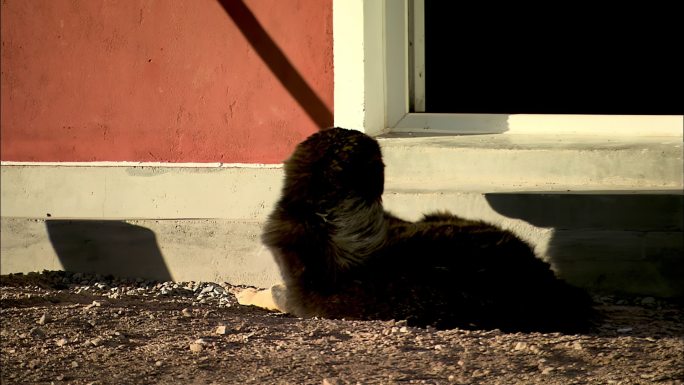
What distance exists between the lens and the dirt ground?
13.1 feet

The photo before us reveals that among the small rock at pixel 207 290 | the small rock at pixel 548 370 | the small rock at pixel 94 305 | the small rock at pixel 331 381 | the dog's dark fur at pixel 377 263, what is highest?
the dog's dark fur at pixel 377 263

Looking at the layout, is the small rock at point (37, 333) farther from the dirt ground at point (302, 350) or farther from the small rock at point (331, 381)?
the small rock at point (331, 381)

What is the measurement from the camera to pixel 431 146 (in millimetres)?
6090

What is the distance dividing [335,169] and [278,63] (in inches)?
72.1

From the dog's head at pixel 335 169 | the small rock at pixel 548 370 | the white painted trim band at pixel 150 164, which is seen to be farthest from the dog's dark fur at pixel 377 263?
the white painted trim band at pixel 150 164

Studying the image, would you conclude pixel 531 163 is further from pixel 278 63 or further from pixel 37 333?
pixel 37 333

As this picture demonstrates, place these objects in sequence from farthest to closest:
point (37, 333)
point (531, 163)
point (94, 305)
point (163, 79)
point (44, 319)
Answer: point (163, 79), point (531, 163), point (94, 305), point (44, 319), point (37, 333)

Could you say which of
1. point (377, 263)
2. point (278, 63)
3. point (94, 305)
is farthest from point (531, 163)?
point (94, 305)

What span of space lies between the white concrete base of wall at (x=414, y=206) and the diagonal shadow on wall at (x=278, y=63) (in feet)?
1.43

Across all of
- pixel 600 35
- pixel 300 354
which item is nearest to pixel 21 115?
pixel 300 354

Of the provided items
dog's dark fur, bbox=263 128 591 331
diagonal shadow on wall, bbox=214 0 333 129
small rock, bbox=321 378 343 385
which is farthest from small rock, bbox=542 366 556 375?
diagonal shadow on wall, bbox=214 0 333 129

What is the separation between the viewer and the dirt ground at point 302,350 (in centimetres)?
400

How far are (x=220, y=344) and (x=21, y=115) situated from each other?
3.26 m

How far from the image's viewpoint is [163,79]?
6.71m
